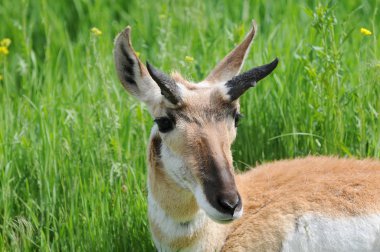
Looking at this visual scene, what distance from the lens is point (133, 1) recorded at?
10477 mm

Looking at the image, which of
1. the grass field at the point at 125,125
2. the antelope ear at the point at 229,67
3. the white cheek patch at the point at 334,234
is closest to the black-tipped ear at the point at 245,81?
the antelope ear at the point at 229,67

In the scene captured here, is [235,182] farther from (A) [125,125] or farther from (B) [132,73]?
(A) [125,125]

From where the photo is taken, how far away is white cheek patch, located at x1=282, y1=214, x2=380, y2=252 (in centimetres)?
567

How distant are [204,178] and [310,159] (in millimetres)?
1299

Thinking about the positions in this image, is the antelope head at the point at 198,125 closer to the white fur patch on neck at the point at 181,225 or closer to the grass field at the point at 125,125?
the white fur patch on neck at the point at 181,225

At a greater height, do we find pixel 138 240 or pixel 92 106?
pixel 92 106

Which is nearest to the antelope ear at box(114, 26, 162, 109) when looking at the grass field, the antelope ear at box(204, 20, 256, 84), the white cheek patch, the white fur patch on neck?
the antelope ear at box(204, 20, 256, 84)

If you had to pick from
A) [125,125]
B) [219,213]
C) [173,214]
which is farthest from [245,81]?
[125,125]

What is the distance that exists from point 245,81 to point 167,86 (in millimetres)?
474

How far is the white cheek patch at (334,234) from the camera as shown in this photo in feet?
18.6

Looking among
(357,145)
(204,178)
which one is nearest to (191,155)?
(204,178)

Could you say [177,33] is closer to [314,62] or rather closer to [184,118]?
[314,62]

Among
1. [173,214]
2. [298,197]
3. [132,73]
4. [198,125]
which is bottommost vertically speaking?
[298,197]

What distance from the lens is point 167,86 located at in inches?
213
